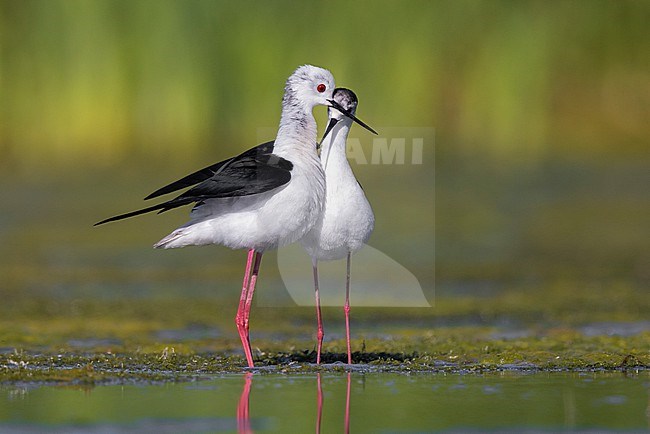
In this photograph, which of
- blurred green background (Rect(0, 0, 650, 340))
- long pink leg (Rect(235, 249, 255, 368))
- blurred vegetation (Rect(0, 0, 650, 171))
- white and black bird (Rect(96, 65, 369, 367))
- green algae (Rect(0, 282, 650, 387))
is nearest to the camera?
green algae (Rect(0, 282, 650, 387))

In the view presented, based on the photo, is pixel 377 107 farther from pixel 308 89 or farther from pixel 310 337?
pixel 308 89

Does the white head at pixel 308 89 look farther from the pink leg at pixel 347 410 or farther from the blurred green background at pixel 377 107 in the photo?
the blurred green background at pixel 377 107

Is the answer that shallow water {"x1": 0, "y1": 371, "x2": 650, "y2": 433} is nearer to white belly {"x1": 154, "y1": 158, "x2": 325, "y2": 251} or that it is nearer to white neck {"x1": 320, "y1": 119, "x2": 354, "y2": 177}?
white belly {"x1": 154, "y1": 158, "x2": 325, "y2": 251}

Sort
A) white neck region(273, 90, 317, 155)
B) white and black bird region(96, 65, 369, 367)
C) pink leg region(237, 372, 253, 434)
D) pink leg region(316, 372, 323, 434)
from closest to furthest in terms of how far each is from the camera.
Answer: pink leg region(237, 372, 253, 434), pink leg region(316, 372, 323, 434), white and black bird region(96, 65, 369, 367), white neck region(273, 90, 317, 155)

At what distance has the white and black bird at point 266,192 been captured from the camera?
9164 millimetres

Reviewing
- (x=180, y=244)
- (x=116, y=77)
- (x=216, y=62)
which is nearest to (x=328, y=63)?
(x=216, y=62)

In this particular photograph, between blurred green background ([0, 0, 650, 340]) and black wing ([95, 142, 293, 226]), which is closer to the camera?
black wing ([95, 142, 293, 226])

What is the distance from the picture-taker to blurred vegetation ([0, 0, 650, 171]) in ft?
65.9

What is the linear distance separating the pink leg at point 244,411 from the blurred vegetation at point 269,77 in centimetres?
1159

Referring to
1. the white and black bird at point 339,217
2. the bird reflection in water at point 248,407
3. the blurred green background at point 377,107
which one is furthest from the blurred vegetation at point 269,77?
the bird reflection in water at point 248,407

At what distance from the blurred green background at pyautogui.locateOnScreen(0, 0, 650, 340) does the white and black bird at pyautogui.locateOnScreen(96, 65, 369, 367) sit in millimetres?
7125

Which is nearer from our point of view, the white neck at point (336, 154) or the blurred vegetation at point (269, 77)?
the white neck at point (336, 154)

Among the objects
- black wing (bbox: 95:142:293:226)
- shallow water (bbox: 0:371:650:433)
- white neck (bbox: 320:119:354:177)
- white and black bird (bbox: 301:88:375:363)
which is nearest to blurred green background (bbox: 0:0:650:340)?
white neck (bbox: 320:119:354:177)

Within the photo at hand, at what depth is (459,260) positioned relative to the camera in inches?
643
